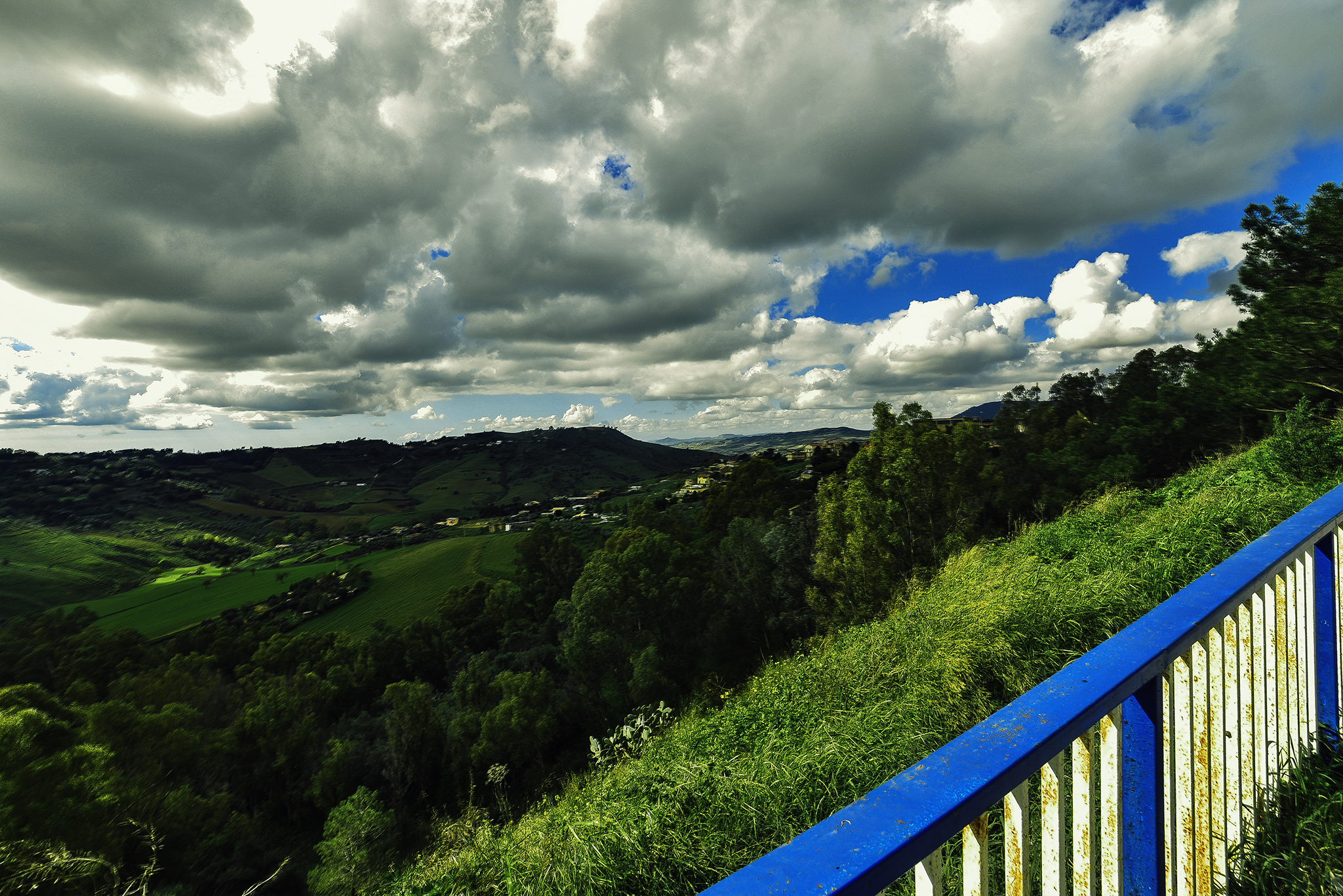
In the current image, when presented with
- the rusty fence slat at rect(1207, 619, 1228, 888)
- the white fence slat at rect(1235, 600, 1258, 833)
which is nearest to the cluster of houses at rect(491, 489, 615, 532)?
the white fence slat at rect(1235, 600, 1258, 833)

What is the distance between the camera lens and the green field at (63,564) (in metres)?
81.4

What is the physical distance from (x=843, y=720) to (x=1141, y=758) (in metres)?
4.52

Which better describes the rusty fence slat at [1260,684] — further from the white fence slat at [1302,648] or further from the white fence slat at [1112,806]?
the white fence slat at [1112,806]

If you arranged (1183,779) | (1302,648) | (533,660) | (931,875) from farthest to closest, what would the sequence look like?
(533,660), (1302,648), (1183,779), (931,875)

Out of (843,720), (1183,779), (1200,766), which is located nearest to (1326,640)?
(1200,766)

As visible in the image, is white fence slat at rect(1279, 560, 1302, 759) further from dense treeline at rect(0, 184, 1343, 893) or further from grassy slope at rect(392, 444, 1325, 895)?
dense treeline at rect(0, 184, 1343, 893)

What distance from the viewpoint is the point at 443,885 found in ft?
17.8

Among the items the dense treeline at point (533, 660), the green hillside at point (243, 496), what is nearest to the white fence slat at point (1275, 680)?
the dense treeline at point (533, 660)

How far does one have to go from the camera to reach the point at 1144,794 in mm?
1298

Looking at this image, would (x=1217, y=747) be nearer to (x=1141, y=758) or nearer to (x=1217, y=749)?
(x=1217, y=749)

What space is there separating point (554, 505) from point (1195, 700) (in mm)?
128736

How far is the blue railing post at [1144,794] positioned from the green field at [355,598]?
52668 mm

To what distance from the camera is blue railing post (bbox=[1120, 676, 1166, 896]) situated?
129 cm

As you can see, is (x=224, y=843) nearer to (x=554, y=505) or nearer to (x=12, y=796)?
(x=12, y=796)
